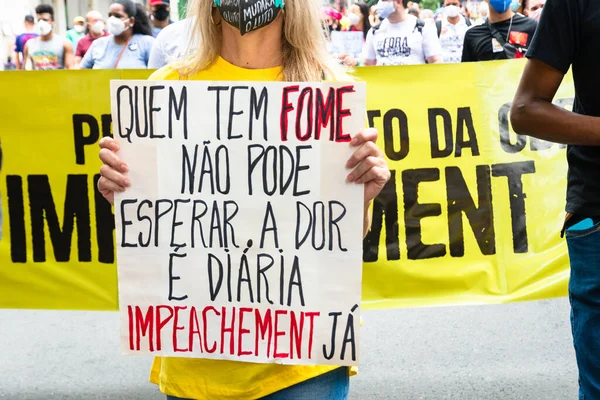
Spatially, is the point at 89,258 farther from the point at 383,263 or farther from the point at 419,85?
the point at 419,85

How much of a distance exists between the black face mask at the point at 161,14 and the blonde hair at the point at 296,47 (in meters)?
7.00

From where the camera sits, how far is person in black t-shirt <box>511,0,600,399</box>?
97.9 inches

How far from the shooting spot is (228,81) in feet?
7.11

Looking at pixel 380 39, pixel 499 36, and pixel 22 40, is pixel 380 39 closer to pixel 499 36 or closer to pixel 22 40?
pixel 499 36

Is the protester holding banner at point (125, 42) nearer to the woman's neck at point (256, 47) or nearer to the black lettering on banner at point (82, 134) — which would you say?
the black lettering on banner at point (82, 134)

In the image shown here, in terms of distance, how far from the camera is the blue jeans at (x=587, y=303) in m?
2.53

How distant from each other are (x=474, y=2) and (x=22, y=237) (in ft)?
64.7

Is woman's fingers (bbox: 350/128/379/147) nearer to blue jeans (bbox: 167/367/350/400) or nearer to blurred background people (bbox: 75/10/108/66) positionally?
blue jeans (bbox: 167/367/350/400)

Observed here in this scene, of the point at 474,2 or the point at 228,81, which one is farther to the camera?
the point at 474,2

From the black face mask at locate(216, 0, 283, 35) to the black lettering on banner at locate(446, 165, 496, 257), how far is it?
2567 mm

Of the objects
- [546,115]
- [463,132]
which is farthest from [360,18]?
[546,115]

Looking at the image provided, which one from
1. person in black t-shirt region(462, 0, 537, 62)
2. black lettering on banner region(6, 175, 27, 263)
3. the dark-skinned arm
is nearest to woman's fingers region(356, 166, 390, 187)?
the dark-skinned arm

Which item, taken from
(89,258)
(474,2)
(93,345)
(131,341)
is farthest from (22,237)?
(474,2)

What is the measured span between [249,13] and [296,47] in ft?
0.46
